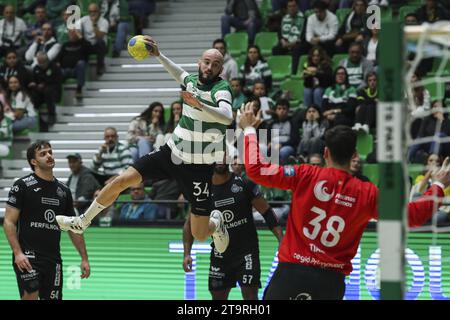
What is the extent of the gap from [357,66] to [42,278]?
307 inches

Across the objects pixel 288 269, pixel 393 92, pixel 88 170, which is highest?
pixel 393 92

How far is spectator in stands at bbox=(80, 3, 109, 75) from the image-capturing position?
18.8 metres

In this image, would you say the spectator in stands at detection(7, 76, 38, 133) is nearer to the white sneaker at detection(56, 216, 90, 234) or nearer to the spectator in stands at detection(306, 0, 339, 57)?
the spectator in stands at detection(306, 0, 339, 57)

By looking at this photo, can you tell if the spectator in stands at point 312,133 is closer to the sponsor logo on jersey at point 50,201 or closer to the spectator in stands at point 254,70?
the spectator in stands at point 254,70

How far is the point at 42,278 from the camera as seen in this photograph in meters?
10.4

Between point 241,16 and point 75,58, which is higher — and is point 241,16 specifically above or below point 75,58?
above

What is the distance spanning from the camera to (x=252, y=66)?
16.8m

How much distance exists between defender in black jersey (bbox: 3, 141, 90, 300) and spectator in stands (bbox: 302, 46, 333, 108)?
6.62 m

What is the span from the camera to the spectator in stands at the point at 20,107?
17641 millimetres

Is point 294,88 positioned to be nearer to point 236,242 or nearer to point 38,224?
point 236,242

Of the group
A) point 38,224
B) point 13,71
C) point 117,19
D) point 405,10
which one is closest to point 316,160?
point 38,224
